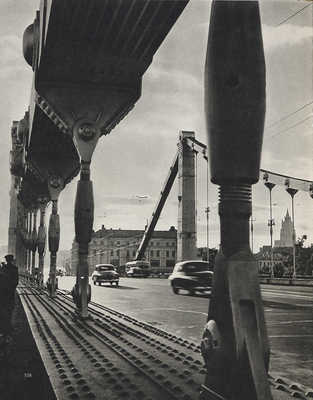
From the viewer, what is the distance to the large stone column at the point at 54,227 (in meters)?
15.7

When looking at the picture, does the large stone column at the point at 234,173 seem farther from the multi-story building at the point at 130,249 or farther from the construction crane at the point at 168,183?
the multi-story building at the point at 130,249

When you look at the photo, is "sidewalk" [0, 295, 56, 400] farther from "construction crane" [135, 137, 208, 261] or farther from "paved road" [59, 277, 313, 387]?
"construction crane" [135, 137, 208, 261]

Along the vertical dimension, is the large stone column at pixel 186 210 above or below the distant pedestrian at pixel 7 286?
above

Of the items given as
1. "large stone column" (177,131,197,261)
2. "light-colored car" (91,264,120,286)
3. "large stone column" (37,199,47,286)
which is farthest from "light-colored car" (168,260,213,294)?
"large stone column" (177,131,197,261)

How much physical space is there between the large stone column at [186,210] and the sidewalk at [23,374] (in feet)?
112

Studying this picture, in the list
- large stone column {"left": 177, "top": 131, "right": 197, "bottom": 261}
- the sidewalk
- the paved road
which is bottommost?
the paved road

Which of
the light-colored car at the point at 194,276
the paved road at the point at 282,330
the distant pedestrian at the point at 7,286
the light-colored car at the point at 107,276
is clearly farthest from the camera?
the light-colored car at the point at 107,276

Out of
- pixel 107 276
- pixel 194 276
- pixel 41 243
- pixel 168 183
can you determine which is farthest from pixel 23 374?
pixel 168 183

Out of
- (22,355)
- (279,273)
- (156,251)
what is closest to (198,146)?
(279,273)

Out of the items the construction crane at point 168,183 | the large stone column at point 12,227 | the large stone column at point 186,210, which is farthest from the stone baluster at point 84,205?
the construction crane at point 168,183

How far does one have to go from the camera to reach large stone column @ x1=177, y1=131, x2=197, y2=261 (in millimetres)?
42428

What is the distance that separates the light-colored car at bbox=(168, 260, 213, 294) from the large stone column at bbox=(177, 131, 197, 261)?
61.6ft

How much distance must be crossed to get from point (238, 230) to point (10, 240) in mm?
34889

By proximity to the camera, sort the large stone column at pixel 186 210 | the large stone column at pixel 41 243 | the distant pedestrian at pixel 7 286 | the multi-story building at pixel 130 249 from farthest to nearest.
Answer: the multi-story building at pixel 130 249 < the large stone column at pixel 186 210 < the large stone column at pixel 41 243 < the distant pedestrian at pixel 7 286
